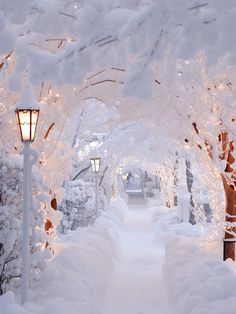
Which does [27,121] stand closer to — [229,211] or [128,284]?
[128,284]

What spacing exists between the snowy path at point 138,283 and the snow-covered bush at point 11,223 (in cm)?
168

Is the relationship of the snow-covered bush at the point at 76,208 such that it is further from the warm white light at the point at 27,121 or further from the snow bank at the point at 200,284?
the warm white light at the point at 27,121

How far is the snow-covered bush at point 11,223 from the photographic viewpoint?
682 cm

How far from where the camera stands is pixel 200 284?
738 centimetres

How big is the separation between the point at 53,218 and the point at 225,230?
366 cm

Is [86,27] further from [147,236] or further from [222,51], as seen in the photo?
[147,236]

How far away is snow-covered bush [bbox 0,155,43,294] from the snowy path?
1679mm

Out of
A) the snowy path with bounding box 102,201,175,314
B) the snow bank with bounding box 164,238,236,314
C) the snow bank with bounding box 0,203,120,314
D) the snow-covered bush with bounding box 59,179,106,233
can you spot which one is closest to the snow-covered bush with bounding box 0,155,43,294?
the snow bank with bounding box 0,203,120,314

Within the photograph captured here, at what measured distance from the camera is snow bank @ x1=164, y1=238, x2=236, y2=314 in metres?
6.55

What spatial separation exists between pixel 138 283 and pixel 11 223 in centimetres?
445

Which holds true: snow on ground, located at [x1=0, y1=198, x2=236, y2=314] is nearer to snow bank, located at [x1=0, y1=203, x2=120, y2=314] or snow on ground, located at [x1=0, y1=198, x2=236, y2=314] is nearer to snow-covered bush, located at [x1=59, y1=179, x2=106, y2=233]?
snow bank, located at [x1=0, y1=203, x2=120, y2=314]

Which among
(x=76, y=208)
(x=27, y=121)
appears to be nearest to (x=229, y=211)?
(x=27, y=121)

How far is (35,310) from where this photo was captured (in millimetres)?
6102

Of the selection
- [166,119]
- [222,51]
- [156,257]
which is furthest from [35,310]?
[156,257]
